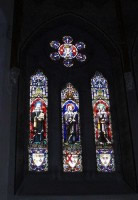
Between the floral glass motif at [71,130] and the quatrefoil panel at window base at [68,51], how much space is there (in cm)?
98

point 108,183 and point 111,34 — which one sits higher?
point 111,34

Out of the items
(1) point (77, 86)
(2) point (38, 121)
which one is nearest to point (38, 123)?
(2) point (38, 121)

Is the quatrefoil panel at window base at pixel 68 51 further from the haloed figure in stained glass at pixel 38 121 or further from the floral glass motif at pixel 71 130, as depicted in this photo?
the haloed figure in stained glass at pixel 38 121

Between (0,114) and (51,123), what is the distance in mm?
1703

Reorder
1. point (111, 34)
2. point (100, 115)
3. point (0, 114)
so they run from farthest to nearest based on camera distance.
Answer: point (111, 34)
point (100, 115)
point (0, 114)

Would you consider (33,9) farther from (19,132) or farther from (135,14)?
(19,132)

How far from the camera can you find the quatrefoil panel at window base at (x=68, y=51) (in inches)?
441

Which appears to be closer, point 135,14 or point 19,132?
point 19,132

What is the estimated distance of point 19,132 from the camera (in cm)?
928

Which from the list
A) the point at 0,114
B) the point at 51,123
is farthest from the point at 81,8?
the point at 0,114

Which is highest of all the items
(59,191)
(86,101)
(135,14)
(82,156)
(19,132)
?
(135,14)

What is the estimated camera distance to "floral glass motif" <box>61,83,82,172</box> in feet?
31.5

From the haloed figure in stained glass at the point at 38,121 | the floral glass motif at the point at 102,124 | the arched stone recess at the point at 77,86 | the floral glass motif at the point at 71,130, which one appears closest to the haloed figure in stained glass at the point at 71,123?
the floral glass motif at the point at 71,130

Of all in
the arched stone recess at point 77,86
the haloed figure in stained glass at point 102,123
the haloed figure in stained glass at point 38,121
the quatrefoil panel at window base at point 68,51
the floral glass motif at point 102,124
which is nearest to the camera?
the arched stone recess at point 77,86
